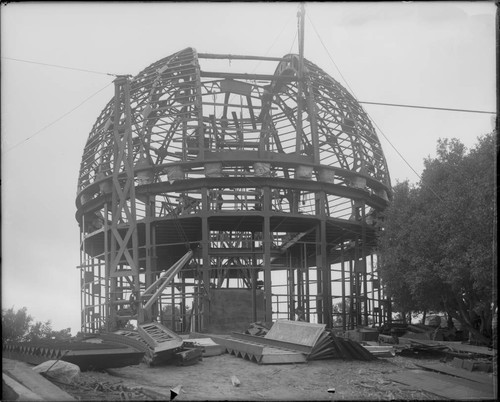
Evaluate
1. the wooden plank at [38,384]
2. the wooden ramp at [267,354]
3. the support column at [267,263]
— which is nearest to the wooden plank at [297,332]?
the wooden ramp at [267,354]

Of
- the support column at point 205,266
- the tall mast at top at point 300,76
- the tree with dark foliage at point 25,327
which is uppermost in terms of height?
the tall mast at top at point 300,76

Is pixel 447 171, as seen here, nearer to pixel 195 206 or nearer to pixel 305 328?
pixel 305 328

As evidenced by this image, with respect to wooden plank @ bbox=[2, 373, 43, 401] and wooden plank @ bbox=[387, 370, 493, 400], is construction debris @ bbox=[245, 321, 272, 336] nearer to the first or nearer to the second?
wooden plank @ bbox=[387, 370, 493, 400]

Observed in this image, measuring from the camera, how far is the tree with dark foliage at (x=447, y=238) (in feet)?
56.9

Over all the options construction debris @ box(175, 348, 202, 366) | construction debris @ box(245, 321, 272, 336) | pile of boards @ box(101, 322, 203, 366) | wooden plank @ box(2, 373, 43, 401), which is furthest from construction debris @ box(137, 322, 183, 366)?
wooden plank @ box(2, 373, 43, 401)

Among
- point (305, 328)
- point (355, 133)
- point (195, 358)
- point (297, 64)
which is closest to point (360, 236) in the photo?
point (355, 133)

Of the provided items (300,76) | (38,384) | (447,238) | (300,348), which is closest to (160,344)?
(300,348)

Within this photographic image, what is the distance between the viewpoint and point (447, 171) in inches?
A: 898

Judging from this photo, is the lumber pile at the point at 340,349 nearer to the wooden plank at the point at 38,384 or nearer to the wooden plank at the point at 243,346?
the wooden plank at the point at 243,346

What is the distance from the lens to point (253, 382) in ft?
43.0

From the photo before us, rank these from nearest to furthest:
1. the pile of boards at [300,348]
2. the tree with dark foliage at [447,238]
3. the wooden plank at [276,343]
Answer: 1. the pile of boards at [300,348]
2. the wooden plank at [276,343]
3. the tree with dark foliage at [447,238]

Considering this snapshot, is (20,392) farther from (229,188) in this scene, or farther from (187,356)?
(229,188)

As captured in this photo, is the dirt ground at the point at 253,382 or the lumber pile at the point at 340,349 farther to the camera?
the lumber pile at the point at 340,349

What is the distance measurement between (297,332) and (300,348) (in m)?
1.08
